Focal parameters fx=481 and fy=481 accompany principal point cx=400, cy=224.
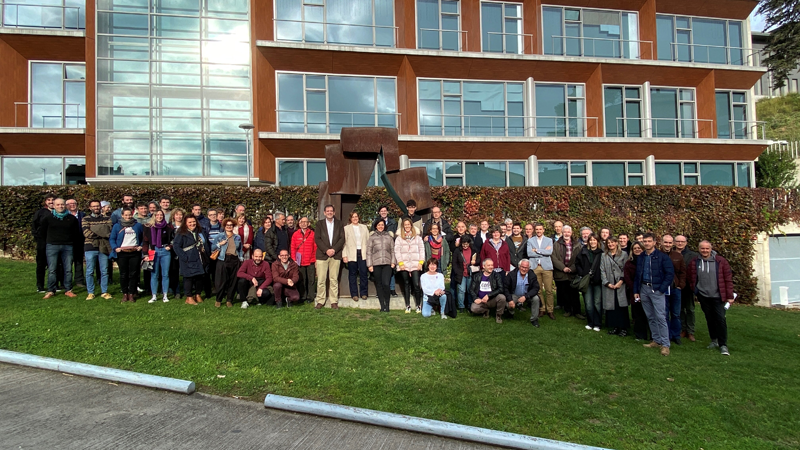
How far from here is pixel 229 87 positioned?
18.2m

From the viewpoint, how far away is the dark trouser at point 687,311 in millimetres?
8250

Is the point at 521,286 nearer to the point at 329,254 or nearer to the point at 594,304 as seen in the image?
the point at 594,304

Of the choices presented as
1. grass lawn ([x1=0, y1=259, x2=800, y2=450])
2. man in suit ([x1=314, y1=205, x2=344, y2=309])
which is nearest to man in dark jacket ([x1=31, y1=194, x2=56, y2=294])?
grass lawn ([x1=0, y1=259, x2=800, y2=450])

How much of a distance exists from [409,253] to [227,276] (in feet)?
11.1

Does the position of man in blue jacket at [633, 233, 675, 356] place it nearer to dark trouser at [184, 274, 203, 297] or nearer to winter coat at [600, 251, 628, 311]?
winter coat at [600, 251, 628, 311]

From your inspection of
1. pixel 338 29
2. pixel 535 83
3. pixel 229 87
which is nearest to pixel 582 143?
pixel 535 83

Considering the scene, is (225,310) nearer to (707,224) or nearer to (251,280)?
(251,280)

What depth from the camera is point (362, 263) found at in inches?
361

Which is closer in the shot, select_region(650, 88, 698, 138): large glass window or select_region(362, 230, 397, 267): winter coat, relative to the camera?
select_region(362, 230, 397, 267): winter coat

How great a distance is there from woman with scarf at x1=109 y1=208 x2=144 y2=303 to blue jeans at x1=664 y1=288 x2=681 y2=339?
9260 millimetres

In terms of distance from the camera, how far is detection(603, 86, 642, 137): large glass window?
71.1 feet

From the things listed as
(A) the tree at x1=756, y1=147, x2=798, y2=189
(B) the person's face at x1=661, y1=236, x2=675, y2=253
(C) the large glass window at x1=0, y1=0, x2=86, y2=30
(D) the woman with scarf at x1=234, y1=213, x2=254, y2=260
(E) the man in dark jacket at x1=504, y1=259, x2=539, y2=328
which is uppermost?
(C) the large glass window at x1=0, y1=0, x2=86, y2=30

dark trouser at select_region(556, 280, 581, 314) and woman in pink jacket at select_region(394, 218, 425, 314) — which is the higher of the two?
woman in pink jacket at select_region(394, 218, 425, 314)

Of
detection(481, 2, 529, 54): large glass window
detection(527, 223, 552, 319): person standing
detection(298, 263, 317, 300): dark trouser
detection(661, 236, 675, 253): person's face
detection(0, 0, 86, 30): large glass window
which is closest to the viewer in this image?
detection(661, 236, 675, 253): person's face
